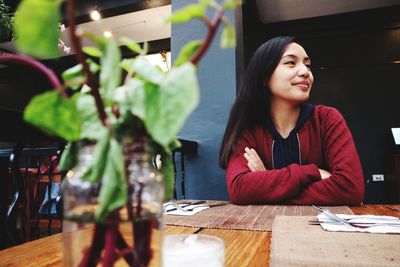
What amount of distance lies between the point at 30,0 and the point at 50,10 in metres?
0.02

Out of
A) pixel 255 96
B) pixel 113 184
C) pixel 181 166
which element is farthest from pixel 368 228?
pixel 181 166

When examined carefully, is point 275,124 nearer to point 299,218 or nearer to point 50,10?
point 299,218

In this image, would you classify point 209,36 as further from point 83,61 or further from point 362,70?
point 362,70

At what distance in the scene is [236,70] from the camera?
2562mm

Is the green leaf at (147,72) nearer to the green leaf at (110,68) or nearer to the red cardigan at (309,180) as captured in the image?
the green leaf at (110,68)

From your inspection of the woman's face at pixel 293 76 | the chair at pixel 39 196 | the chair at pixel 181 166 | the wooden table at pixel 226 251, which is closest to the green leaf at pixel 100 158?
the wooden table at pixel 226 251

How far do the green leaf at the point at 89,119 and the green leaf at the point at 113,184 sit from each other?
33 millimetres

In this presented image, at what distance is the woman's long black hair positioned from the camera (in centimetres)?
180

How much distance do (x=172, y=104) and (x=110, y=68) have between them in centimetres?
7

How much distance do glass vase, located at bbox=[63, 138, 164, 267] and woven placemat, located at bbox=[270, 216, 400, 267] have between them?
12.3 inches

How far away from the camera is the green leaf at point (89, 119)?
12.5 inches

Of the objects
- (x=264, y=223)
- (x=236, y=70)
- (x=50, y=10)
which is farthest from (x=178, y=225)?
(x=236, y=70)

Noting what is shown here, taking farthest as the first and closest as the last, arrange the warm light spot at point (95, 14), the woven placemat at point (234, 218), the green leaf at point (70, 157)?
the warm light spot at point (95, 14), the woven placemat at point (234, 218), the green leaf at point (70, 157)

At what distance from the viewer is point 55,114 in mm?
309
